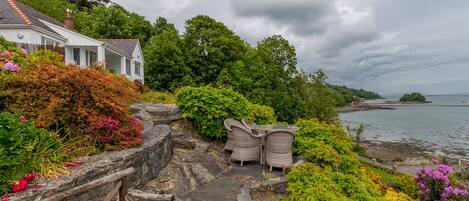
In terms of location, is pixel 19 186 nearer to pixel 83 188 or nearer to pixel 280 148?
pixel 83 188

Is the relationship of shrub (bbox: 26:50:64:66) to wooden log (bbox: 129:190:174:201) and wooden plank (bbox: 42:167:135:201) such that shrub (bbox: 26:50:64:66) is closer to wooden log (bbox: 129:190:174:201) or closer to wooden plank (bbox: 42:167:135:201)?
wooden log (bbox: 129:190:174:201)

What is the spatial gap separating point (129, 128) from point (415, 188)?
344 inches

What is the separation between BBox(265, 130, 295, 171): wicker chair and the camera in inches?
253

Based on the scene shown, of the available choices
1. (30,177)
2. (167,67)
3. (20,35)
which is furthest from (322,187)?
(167,67)

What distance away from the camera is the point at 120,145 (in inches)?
181

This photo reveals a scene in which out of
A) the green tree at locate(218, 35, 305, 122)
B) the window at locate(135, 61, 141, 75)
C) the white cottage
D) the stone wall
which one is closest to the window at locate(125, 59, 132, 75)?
the white cottage

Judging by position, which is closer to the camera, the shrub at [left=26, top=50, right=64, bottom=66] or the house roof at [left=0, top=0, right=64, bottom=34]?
the shrub at [left=26, top=50, right=64, bottom=66]

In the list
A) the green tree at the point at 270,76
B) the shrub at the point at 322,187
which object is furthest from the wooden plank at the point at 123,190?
the green tree at the point at 270,76

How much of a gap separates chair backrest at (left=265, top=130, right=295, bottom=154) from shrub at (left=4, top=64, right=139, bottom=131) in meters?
3.46

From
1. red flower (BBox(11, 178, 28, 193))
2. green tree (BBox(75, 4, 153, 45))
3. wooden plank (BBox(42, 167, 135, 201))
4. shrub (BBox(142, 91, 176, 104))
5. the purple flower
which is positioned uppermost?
green tree (BBox(75, 4, 153, 45))

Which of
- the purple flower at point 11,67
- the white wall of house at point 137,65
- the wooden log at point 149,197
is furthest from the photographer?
the white wall of house at point 137,65

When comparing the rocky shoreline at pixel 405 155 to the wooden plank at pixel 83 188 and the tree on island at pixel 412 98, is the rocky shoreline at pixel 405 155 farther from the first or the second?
the tree on island at pixel 412 98

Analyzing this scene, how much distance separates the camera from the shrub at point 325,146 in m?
6.36

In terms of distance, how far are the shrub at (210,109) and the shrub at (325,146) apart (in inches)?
80.0
